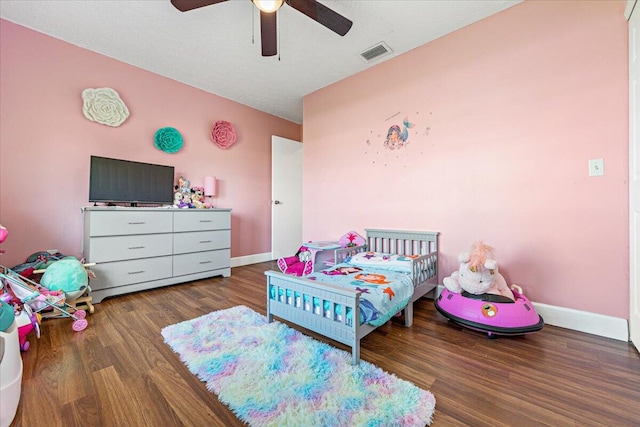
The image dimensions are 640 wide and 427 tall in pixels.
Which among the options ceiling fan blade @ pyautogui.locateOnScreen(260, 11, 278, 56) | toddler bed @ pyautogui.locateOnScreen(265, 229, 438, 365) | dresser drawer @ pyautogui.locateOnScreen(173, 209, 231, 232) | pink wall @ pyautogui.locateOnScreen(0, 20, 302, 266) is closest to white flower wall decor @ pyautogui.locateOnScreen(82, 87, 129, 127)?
pink wall @ pyautogui.locateOnScreen(0, 20, 302, 266)

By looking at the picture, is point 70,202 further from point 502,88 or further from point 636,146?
point 636,146

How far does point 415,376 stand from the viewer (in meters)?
1.34

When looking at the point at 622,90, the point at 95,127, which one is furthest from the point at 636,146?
the point at 95,127

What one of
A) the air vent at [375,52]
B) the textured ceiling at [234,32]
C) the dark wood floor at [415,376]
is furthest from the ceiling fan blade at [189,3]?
the dark wood floor at [415,376]

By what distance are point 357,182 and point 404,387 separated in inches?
88.8

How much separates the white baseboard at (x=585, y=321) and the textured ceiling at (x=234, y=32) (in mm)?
2462

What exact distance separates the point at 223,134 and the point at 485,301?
3.70 m

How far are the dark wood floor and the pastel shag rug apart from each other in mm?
72

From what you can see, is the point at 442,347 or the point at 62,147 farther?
the point at 62,147

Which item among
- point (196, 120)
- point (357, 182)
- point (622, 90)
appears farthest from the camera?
point (196, 120)

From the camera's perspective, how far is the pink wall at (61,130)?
2.31m

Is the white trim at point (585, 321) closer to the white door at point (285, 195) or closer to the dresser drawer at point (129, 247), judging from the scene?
the white door at point (285, 195)

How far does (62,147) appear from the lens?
2.55m

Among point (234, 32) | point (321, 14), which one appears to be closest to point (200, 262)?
point (234, 32)
